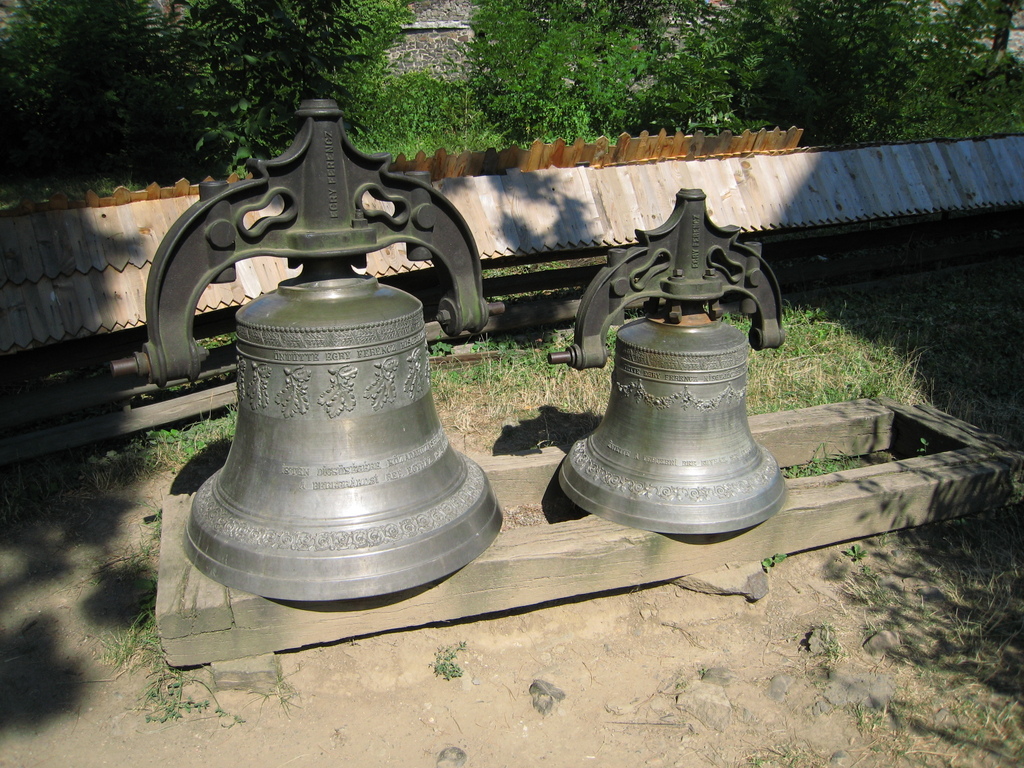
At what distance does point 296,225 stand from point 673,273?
133 centimetres

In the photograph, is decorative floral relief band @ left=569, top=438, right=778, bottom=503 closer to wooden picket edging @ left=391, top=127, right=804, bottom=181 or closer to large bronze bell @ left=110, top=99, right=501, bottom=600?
large bronze bell @ left=110, top=99, right=501, bottom=600

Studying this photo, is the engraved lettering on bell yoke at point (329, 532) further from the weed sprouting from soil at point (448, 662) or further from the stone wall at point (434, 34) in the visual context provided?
the stone wall at point (434, 34)

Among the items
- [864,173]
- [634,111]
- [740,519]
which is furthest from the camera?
[634,111]

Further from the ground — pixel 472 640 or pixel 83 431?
pixel 83 431

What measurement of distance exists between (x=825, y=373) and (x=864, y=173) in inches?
88.6

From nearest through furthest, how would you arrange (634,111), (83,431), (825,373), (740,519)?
(740,519) < (83,431) < (825,373) < (634,111)

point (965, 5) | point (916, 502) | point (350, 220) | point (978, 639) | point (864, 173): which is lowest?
point (978, 639)

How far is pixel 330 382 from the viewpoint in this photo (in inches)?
96.7

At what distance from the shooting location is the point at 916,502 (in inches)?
138

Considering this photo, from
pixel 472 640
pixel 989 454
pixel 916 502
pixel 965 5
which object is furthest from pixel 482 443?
pixel 965 5

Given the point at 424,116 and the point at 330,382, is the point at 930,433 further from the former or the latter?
the point at 424,116

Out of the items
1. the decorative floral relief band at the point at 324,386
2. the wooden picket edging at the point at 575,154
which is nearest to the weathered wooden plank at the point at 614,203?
the wooden picket edging at the point at 575,154

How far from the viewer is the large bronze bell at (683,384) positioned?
2.81m

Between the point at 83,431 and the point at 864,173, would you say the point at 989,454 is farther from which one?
the point at 83,431
